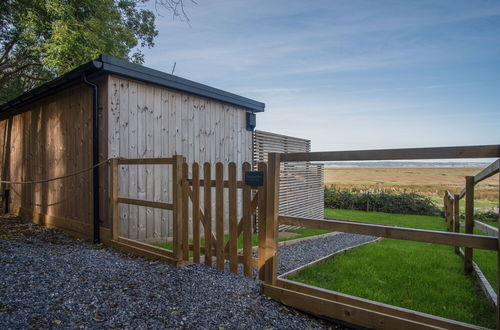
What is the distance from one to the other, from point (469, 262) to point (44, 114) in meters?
8.86

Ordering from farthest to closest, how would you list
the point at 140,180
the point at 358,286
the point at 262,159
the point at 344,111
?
1. the point at 344,111
2. the point at 262,159
3. the point at 140,180
4. the point at 358,286

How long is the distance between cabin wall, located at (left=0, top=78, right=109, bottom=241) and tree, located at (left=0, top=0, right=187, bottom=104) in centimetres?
207

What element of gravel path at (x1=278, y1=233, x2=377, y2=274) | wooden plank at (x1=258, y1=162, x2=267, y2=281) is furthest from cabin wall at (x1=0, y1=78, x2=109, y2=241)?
wooden plank at (x1=258, y1=162, x2=267, y2=281)

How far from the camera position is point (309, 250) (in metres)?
5.94

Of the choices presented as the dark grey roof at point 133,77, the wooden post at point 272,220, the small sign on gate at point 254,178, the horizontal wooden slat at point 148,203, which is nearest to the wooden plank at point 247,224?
the small sign on gate at point 254,178

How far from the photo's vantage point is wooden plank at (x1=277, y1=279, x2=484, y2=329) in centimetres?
219

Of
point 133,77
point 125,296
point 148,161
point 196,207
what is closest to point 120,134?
point 133,77

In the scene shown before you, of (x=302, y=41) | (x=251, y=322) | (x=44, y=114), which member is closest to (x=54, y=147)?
(x=44, y=114)

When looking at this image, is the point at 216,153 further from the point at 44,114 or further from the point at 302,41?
the point at 302,41

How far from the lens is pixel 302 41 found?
38.7 feet

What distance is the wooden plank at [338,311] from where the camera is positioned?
237cm

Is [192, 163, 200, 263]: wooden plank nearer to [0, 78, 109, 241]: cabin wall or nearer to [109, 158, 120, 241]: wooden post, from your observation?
[109, 158, 120, 241]: wooden post

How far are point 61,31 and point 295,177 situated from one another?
25.8 ft

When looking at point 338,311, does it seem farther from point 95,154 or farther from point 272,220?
point 95,154
